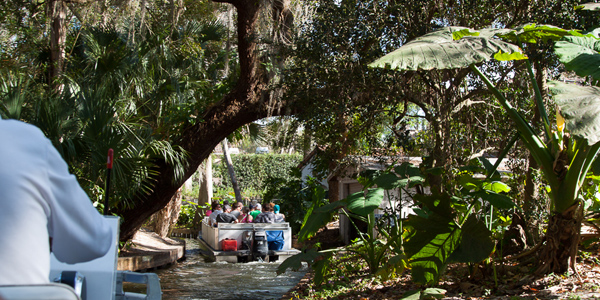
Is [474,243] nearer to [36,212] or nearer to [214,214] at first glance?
[36,212]

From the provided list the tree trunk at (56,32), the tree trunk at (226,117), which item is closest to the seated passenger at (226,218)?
the tree trunk at (226,117)

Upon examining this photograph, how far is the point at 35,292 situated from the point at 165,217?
56.1ft

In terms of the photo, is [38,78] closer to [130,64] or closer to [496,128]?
[130,64]

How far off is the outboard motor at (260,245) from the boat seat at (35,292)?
14.0m

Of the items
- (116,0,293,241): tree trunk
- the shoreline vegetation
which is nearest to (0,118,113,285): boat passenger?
the shoreline vegetation

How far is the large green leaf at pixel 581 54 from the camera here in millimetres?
5023

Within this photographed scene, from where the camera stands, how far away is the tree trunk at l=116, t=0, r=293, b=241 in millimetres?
11117

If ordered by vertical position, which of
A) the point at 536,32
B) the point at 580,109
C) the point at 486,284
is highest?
the point at 536,32

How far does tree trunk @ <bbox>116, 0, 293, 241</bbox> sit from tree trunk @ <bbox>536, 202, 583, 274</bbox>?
19.6ft

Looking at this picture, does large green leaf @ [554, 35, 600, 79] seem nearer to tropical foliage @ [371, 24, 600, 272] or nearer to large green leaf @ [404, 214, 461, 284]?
tropical foliage @ [371, 24, 600, 272]

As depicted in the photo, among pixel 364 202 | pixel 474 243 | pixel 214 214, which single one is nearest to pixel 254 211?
pixel 214 214

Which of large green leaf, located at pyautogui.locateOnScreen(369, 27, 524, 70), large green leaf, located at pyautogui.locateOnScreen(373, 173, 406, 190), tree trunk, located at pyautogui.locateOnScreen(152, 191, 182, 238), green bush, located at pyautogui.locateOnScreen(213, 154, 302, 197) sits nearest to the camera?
large green leaf, located at pyautogui.locateOnScreen(369, 27, 524, 70)

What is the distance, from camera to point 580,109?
4.76 m

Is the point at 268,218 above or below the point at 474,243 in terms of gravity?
below
